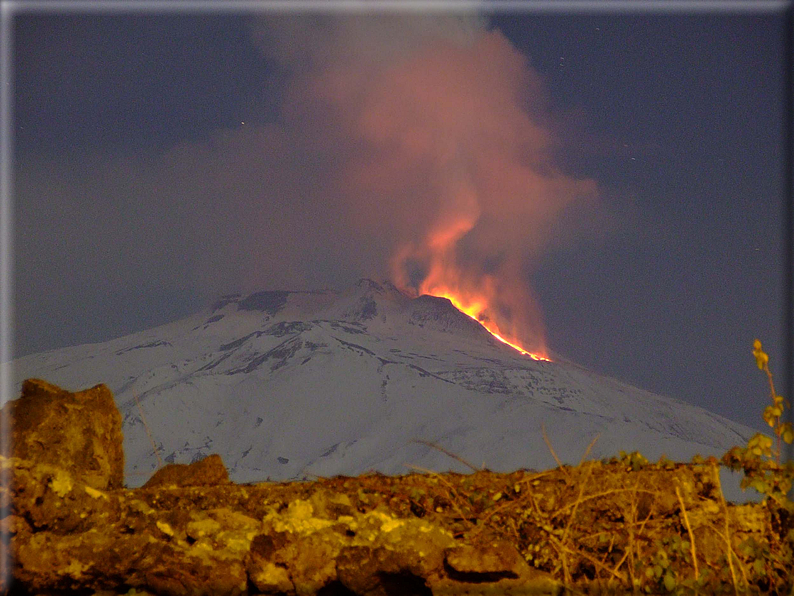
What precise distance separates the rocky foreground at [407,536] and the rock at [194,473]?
0.58 metres

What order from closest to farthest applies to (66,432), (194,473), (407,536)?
(407,536) < (66,432) < (194,473)

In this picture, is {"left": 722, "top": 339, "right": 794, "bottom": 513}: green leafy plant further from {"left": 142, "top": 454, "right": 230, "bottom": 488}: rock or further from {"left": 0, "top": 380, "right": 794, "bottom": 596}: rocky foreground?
{"left": 142, "top": 454, "right": 230, "bottom": 488}: rock

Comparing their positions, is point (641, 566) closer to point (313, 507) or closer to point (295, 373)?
point (313, 507)

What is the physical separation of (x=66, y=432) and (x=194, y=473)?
78 cm

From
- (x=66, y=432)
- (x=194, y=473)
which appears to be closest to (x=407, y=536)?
(x=194, y=473)

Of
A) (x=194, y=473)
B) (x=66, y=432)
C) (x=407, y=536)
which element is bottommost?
(x=407, y=536)

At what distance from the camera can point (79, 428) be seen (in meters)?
3.83

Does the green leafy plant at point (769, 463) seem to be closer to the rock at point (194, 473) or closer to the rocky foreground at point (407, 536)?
the rocky foreground at point (407, 536)

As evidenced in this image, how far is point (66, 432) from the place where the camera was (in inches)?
148

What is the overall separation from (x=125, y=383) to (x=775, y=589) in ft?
74.3

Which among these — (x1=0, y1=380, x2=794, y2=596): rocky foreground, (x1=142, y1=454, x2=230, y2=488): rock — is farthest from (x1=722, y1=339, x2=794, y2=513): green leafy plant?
(x1=142, y1=454, x2=230, y2=488): rock

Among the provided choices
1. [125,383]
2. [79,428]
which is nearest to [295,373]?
[125,383]

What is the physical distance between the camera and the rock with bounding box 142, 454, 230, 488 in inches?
165

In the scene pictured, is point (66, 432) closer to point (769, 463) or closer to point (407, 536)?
point (407, 536)
